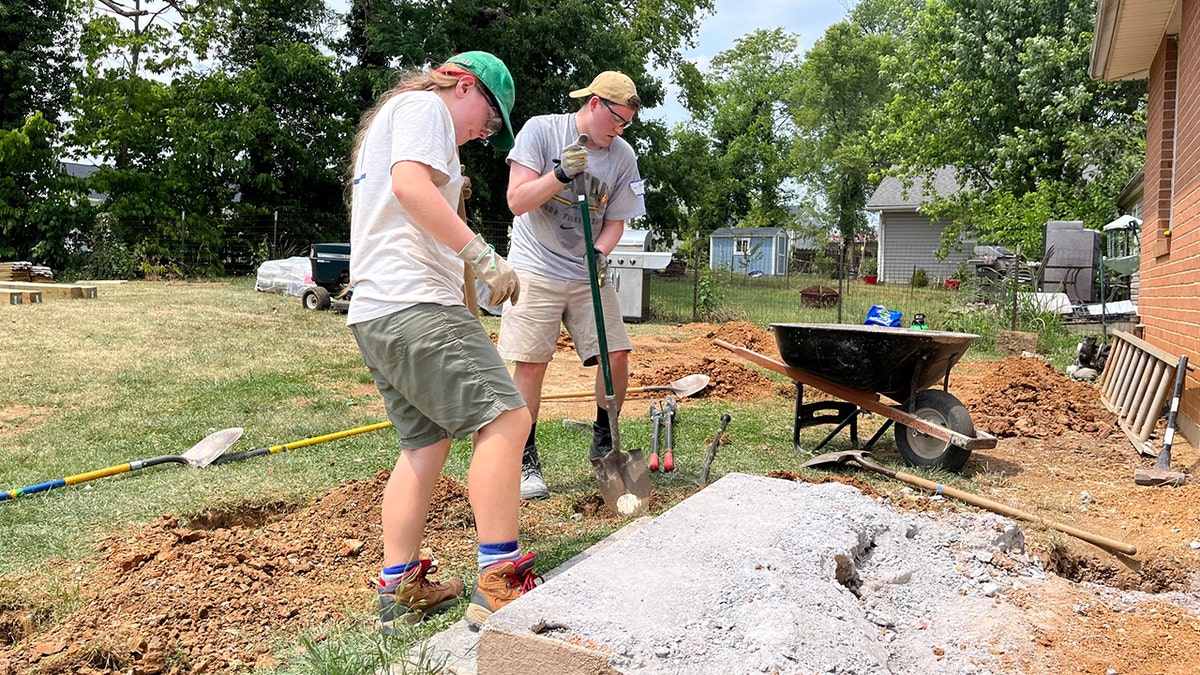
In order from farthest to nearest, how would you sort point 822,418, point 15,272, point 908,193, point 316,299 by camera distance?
point 908,193 → point 15,272 → point 316,299 → point 822,418

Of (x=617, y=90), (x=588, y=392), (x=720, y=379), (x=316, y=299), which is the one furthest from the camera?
(x=316, y=299)

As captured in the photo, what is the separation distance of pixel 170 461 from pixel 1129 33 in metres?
8.47

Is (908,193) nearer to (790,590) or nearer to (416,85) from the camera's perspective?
(416,85)

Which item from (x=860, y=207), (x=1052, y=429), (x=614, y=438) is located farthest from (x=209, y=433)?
(x=860, y=207)

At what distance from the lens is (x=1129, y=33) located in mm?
8070

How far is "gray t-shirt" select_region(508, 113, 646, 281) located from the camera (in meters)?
4.00

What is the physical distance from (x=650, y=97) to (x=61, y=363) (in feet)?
65.0

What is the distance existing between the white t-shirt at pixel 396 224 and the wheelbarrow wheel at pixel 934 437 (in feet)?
10.3

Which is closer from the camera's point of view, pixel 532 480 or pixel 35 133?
pixel 532 480

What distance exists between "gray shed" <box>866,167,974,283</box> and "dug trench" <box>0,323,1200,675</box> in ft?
90.1

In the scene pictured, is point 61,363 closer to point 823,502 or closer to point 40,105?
point 823,502

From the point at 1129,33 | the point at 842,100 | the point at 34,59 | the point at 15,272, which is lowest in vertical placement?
the point at 15,272

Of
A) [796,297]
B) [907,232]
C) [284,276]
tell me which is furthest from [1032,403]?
[907,232]

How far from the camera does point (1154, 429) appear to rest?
20.2 feet
